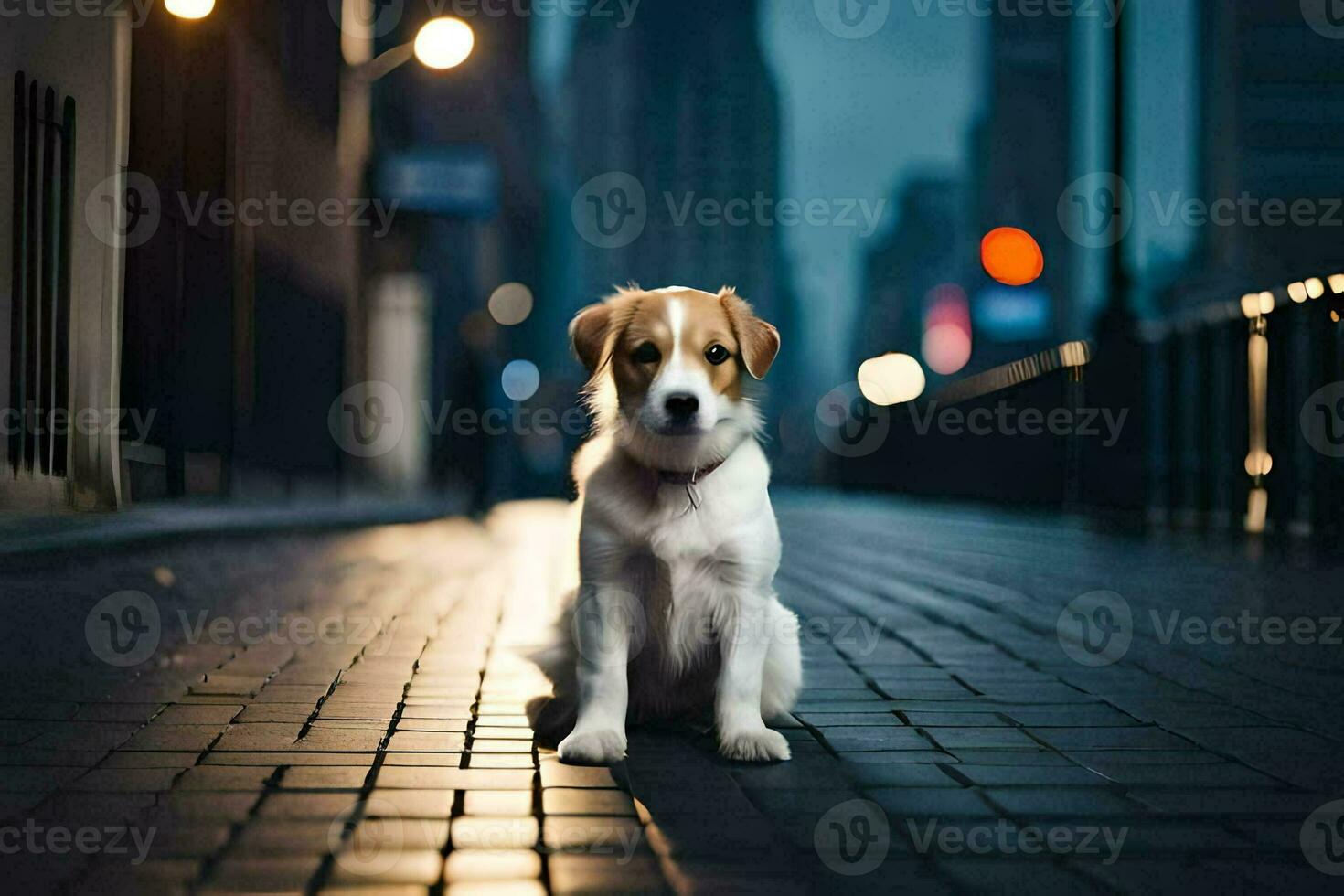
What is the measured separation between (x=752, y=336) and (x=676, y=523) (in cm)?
59

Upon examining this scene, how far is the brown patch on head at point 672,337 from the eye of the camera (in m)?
3.97

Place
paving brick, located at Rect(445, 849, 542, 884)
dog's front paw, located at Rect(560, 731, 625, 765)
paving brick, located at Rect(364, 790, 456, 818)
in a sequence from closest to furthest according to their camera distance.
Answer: paving brick, located at Rect(445, 849, 542, 884), paving brick, located at Rect(364, 790, 456, 818), dog's front paw, located at Rect(560, 731, 625, 765)

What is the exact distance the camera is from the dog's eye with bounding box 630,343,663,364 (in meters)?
3.99

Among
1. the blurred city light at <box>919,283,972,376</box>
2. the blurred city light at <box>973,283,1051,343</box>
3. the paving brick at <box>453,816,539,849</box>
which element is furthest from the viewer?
the blurred city light at <box>919,283,972,376</box>

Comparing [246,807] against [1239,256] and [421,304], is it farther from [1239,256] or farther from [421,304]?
→ [1239,256]

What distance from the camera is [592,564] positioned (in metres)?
4.00

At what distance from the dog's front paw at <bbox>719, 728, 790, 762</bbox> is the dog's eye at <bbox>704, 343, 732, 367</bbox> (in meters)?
1.01

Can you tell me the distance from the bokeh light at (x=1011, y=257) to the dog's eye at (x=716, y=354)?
88.8ft

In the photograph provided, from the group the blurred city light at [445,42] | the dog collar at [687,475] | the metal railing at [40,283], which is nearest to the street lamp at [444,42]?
the blurred city light at [445,42]

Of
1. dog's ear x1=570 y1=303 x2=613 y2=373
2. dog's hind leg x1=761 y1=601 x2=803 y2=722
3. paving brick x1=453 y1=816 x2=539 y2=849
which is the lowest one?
paving brick x1=453 y1=816 x2=539 y2=849

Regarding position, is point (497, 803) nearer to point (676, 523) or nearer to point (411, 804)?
point (411, 804)

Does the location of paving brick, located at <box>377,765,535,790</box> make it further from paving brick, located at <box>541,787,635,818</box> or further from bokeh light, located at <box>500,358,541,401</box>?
bokeh light, located at <box>500,358,541,401</box>

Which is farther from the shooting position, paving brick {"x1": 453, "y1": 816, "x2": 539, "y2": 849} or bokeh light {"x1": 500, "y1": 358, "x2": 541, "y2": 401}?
bokeh light {"x1": 500, "y1": 358, "x2": 541, "y2": 401}

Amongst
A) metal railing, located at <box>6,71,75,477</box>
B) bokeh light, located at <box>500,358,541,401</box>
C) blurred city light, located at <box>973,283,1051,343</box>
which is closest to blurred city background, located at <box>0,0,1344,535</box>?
metal railing, located at <box>6,71,75,477</box>
